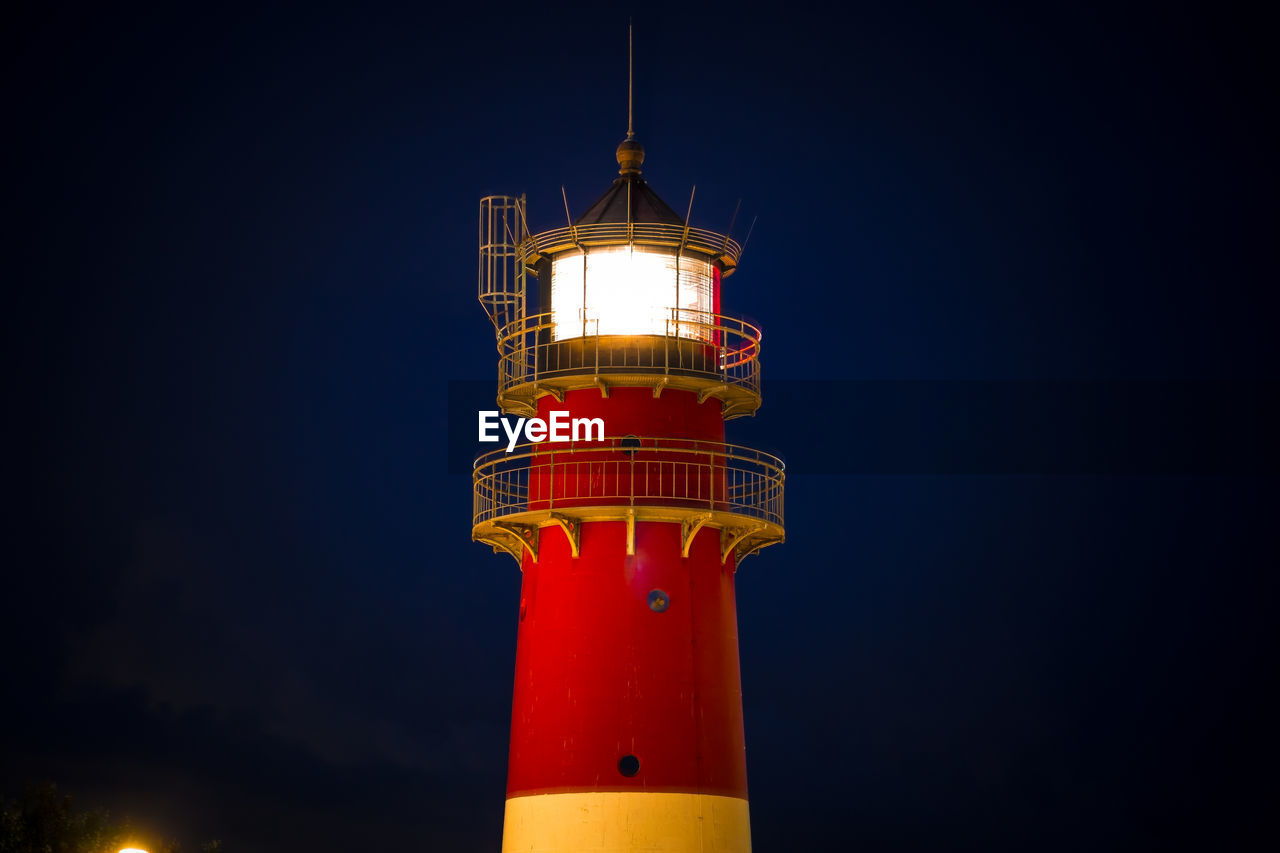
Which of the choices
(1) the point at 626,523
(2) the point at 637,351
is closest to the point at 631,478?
(1) the point at 626,523

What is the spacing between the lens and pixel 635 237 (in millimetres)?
32406

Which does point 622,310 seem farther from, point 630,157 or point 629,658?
point 629,658

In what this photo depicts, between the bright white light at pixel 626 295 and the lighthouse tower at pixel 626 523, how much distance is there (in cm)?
4

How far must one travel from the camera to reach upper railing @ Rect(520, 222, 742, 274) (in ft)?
107

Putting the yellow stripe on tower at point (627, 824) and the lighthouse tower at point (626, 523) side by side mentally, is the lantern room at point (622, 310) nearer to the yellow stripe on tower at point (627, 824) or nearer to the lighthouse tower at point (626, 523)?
the lighthouse tower at point (626, 523)

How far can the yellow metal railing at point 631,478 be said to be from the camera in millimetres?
31891

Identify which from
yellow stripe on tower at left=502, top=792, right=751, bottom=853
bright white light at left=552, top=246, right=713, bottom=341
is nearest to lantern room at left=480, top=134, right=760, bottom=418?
bright white light at left=552, top=246, right=713, bottom=341

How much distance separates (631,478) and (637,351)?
2371 mm

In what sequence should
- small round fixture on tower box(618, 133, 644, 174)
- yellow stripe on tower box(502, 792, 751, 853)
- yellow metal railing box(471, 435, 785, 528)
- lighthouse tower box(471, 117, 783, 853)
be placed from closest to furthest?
yellow stripe on tower box(502, 792, 751, 853) → lighthouse tower box(471, 117, 783, 853) → yellow metal railing box(471, 435, 785, 528) → small round fixture on tower box(618, 133, 644, 174)

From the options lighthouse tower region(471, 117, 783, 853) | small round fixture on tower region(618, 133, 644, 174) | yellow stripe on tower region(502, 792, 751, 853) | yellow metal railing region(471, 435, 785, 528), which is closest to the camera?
yellow stripe on tower region(502, 792, 751, 853)

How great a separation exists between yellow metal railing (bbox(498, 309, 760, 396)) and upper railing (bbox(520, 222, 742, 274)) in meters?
1.27

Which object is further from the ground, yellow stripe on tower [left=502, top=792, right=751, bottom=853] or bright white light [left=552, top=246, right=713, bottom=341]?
bright white light [left=552, top=246, right=713, bottom=341]

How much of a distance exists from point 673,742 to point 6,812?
A: 13.0m

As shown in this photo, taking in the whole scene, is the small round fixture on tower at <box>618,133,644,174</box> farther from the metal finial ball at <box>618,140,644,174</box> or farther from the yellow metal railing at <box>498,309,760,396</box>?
the yellow metal railing at <box>498,309,760,396</box>
